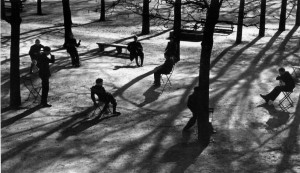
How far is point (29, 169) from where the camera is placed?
9695 mm

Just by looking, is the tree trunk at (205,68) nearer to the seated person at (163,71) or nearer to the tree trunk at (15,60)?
the seated person at (163,71)

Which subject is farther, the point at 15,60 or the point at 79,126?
the point at 15,60

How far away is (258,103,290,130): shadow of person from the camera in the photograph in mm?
12508

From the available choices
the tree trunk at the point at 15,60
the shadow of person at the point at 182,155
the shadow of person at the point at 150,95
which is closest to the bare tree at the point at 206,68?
the shadow of person at the point at 182,155

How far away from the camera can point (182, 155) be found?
1049 centimetres

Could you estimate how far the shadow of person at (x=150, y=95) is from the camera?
1470 cm

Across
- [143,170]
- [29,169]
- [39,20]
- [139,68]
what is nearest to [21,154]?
[29,169]

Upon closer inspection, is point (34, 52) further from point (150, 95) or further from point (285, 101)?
point (285, 101)

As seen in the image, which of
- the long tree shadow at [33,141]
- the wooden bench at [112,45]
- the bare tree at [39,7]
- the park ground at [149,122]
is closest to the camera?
the park ground at [149,122]

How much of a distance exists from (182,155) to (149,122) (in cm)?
247

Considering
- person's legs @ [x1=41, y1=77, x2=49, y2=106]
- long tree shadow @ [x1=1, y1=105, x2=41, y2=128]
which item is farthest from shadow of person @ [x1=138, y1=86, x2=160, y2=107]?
long tree shadow @ [x1=1, y1=105, x2=41, y2=128]

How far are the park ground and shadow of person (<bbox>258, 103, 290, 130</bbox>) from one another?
26 millimetres

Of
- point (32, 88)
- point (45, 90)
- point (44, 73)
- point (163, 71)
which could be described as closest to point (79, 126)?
point (45, 90)

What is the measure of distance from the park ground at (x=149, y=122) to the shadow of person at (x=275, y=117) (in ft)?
0.08
